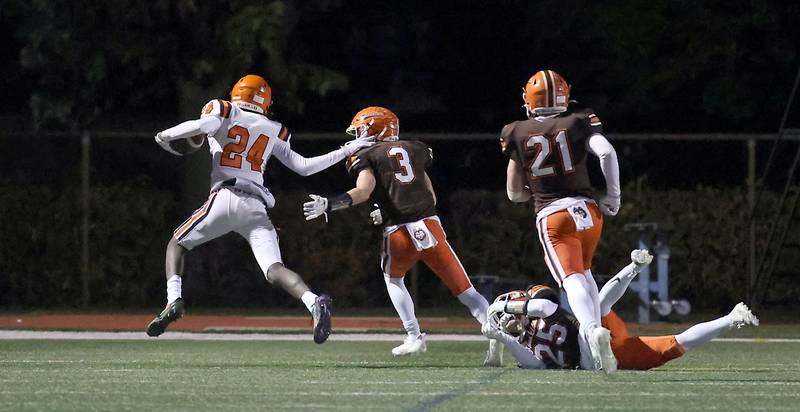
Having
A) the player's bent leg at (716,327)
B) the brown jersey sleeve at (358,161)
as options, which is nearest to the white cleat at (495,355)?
the player's bent leg at (716,327)

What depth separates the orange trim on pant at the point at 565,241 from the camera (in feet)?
31.0

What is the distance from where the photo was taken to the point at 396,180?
11.3 metres

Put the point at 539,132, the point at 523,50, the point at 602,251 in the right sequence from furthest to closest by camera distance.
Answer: the point at 523,50, the point at 602,251, the point at 539,132

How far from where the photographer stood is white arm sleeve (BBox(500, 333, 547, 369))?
31.5ft

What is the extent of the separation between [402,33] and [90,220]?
5.87 meters

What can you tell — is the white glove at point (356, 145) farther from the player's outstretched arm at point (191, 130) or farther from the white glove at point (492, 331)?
the white glove at point (492, 331)

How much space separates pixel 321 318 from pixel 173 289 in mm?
1110

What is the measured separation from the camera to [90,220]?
18.8 metres

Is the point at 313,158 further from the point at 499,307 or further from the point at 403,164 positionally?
the point at 499,307

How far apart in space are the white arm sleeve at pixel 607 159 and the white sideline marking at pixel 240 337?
464cm

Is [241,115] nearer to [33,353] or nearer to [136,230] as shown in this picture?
[33,353]

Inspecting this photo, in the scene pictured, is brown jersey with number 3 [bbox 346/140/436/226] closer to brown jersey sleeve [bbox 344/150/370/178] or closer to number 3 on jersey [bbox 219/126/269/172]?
brown jersey sleeve [bbox 344/150/370/178]

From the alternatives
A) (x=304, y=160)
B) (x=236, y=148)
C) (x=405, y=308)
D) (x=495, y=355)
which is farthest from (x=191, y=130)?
(x=495, y=355)

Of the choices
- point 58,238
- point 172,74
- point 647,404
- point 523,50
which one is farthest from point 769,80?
point 647,404
